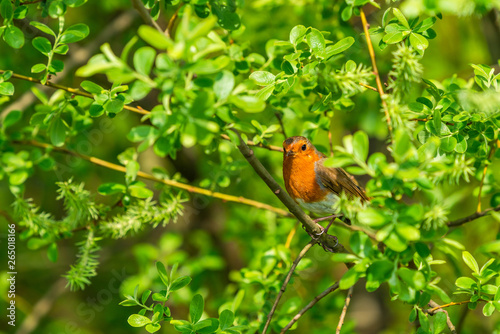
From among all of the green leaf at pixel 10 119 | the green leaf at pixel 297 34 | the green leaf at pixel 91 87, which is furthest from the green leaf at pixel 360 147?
the green leaf at pixel 10 119

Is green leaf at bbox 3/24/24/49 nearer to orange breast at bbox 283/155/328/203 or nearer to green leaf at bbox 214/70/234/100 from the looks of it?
green leaf at bbox 214/70/234/100

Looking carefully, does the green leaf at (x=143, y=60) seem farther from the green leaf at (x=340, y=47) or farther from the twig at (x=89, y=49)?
the twig at (x=89, y=49)

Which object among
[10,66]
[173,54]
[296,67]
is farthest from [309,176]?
[10,66]

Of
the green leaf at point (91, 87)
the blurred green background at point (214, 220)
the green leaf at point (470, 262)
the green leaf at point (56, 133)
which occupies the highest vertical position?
the green leaf at point (91, 87)

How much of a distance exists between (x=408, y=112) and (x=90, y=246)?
55.5 inches

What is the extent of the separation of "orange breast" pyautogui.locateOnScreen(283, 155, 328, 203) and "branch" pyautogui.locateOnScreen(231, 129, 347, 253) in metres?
0.58

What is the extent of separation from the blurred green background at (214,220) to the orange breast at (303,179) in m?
0.27

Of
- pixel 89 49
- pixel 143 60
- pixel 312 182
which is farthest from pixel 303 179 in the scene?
pixel 89 49

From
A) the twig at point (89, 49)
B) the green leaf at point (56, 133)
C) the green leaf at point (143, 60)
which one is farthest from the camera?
Result: the twig at point (89, 49)

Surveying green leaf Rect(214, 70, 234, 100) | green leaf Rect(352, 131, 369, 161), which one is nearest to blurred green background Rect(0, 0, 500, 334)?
green leaf Rect(352, 131, 369, 161)

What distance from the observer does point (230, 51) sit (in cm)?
194

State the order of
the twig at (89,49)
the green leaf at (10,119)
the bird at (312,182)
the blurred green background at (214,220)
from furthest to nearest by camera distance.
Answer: the twig at (89,49), the blurred green background at (214,220), the bird at (312,182), the green leaf at (10,119)

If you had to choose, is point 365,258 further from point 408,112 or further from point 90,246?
point 90,246

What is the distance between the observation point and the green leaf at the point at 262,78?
157cm
